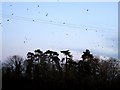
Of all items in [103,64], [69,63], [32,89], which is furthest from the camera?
[103,64]

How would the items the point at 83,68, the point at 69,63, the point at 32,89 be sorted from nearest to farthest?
the point at 32,89 < the point at 83,68 < the point at 69,63

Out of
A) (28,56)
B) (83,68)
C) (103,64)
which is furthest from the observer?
(28,56)

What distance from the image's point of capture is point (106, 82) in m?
26.7

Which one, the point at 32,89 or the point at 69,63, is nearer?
the point at 32,89

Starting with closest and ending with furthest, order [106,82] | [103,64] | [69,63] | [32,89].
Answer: [32,89]
[106,82]
[69,63]
[103,64]

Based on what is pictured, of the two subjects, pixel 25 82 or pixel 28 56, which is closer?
pixel 25 82

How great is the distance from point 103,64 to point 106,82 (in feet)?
99.7

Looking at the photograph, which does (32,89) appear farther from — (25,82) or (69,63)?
(69,63)

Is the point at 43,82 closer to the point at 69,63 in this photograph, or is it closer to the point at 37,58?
the point at 69,63

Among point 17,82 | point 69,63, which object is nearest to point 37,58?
point 69,63

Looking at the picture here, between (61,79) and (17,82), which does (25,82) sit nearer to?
(17,82)

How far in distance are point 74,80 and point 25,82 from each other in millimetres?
4933

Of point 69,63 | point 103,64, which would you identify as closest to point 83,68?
point 69,63

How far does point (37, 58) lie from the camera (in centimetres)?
5819
